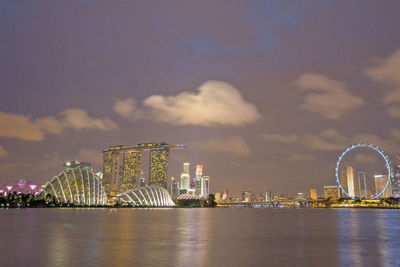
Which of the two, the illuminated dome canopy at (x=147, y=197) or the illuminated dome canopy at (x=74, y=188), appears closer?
the illuminated dome canopy at (x=74, y=188)

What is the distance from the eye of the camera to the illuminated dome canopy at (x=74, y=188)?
138 metres

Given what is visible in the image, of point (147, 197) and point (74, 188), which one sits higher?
point (74, 188)

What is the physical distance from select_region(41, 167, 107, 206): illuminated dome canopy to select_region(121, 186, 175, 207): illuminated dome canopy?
82.5 ft

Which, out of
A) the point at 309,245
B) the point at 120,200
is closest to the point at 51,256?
the point at 309,245

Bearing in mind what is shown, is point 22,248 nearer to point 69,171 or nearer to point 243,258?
point 243,258

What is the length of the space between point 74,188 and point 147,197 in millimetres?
46163

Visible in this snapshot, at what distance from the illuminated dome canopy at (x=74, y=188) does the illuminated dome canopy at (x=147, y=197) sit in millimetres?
25156

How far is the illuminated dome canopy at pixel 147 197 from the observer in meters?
174

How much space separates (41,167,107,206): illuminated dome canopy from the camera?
454 feet

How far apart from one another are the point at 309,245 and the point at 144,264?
37.3 ft

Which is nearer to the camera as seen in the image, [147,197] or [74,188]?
[74,188]

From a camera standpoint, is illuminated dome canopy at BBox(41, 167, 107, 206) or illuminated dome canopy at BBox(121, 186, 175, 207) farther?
illuminated dome canopy at BBox(121, 186, 175, 207)

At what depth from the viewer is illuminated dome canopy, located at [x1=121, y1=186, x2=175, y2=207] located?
17388cm

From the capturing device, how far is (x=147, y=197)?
17888cm
